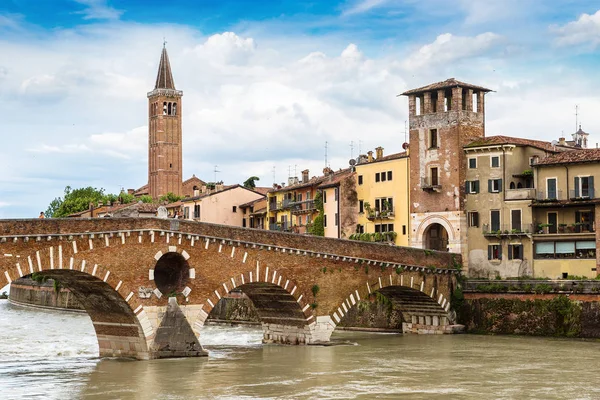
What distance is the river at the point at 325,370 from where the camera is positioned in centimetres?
3120

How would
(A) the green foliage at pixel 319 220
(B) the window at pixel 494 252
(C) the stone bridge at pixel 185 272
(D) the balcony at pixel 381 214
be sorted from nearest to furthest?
(C) the stone bridge at pixel 185 272, (B) the window at pixel 494 252, (D) the balcony at pixel 381 214, (A) the green foliage at pixel 319 220

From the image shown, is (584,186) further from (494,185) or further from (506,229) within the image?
(494,185)

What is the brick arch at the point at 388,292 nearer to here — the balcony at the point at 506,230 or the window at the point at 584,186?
the balcony at the point at 506,230

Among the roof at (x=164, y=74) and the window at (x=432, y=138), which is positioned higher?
the roof at (x=164, y=74)

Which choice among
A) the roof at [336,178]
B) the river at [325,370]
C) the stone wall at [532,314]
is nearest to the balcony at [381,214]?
the roof at [336,178]

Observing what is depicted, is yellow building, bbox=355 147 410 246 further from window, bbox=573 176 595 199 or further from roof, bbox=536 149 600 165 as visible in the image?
window, bbox=573 176 595 199

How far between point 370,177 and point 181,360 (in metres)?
27.1

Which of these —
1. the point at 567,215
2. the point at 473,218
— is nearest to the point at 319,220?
the point at 473,218

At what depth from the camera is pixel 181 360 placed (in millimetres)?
38250

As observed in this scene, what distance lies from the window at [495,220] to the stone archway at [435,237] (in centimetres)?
395

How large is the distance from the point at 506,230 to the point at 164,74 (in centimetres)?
7738

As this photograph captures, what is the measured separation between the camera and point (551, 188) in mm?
52094

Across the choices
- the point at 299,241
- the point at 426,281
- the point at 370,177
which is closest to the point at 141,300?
the point at 299,241

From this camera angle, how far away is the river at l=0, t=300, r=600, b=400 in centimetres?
3120
